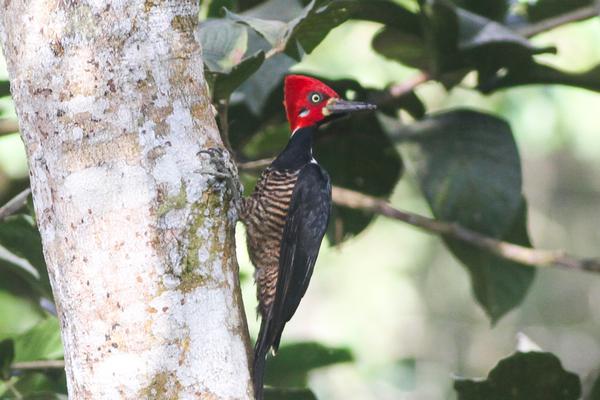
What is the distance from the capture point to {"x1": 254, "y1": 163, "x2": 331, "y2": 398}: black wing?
8.38 feet

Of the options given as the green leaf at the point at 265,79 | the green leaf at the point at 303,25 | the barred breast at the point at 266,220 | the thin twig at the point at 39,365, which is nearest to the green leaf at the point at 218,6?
the green leaf at the point at 265,79

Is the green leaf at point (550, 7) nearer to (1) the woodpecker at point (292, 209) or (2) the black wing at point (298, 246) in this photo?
(1) the woodpecker at point (292, 209)

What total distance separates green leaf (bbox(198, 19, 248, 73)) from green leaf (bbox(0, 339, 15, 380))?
843mm

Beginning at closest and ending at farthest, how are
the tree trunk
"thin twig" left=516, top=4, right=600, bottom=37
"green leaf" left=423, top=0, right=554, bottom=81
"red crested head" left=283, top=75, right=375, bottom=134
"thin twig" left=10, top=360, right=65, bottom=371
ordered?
the tree trunk < "thin twig" left=10, top=360, right=65, bottom=371 < "green leaf" left=423, top=0, right=554, bottom=81 < "red crested head" left=283, top=75, right=375, bottom=134 < "thin twig" left=516, top=4, right=600, bottom=37

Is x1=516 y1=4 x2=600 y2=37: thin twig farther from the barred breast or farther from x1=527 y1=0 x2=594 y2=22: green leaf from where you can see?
the barred breast

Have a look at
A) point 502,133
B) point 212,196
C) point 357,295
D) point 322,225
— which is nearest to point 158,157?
point 212,196

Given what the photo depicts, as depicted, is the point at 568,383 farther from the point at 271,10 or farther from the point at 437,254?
the point at 437,254

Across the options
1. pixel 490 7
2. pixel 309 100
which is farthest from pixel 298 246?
pixel 490 7

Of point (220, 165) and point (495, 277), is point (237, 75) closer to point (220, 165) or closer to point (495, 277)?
point (220, 165)

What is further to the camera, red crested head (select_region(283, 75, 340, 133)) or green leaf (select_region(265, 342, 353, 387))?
red crested head (select_region(283, 75, 340, 133))

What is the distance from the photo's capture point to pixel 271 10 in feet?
9.39

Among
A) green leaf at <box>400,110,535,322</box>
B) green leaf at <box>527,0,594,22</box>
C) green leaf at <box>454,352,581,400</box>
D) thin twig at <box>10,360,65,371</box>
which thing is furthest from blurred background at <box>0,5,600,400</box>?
green leaf at <box>454,352,581,400</box>

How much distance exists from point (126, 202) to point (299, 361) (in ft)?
3.58

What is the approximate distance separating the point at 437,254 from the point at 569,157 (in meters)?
1.68
